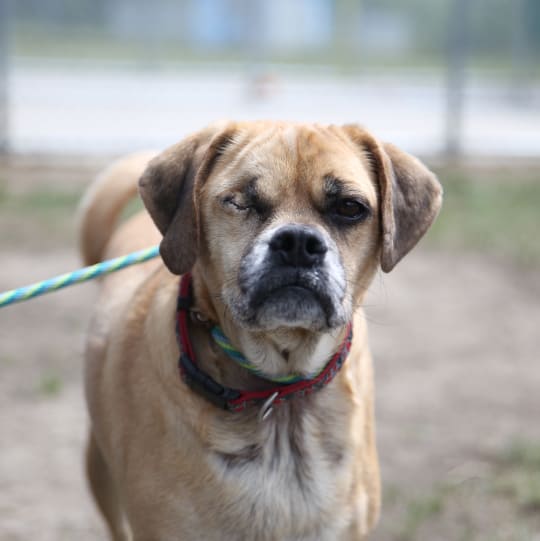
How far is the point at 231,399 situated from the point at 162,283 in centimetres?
58

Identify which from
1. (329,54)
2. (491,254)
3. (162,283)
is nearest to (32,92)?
(329,54)

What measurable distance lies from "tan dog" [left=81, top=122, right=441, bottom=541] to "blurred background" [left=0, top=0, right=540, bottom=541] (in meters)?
0.44

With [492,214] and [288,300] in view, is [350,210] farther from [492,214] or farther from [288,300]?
[492,214]

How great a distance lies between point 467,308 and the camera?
638 centimetres

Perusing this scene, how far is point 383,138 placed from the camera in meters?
11.3

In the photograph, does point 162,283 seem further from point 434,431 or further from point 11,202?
point 11,202

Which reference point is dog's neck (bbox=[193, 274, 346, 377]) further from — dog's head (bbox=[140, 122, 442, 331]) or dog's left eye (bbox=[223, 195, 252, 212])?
dog's left eye (bbox=[223, 195, 252, 212])

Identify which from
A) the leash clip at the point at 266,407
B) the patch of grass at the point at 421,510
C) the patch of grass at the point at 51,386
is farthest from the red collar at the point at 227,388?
the patch of grass at the point at 51,386

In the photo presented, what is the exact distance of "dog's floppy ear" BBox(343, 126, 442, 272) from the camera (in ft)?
8.94

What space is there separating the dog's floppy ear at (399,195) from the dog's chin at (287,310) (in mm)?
285

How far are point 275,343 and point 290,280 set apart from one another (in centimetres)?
30

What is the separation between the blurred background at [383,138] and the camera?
425 cm

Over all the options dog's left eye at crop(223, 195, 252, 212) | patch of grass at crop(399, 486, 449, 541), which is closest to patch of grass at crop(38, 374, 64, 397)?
patch of grass at crop(399, 486, 449, 541)

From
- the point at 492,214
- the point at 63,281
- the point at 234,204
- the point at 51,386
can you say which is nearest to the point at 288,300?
the point at 234,204
